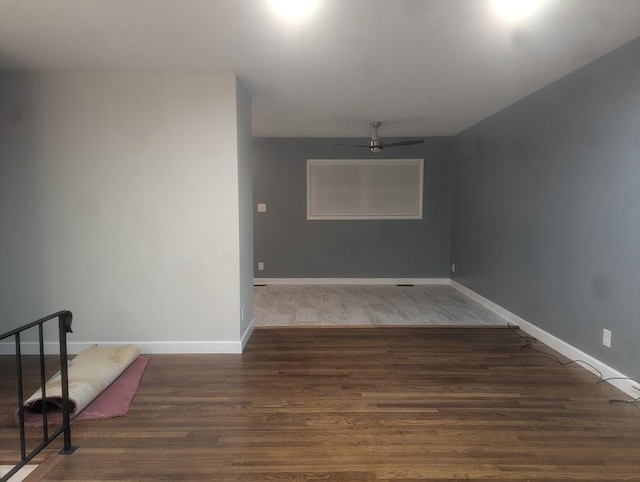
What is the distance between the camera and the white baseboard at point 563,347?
8.81ft

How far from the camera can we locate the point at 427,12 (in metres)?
2.21

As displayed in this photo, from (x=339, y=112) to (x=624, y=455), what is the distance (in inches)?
155

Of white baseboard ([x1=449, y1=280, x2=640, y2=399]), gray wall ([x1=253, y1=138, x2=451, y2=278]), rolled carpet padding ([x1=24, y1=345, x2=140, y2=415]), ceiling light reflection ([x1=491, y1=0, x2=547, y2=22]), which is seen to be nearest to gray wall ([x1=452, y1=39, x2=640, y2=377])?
white baseboard ([x1=449, y1=280, x2=640, y2=399])

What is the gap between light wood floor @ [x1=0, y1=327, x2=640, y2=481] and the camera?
192 cm

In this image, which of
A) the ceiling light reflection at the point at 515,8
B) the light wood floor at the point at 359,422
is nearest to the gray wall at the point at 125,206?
the light wood floor at the point at 359,422

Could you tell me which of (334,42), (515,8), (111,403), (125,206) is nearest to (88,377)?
(111,403)

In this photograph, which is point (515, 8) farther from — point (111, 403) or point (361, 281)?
point (361, 281)

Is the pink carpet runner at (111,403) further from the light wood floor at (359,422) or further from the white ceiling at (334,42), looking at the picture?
the white ceiling at (334,42)

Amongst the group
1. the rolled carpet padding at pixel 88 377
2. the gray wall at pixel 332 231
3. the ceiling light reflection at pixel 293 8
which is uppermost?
the ceiling light reflection at pixel 293 8

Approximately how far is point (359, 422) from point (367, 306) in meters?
2.77

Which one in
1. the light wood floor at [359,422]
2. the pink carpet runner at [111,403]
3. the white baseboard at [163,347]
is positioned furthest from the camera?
the white baseboard at [163,347]

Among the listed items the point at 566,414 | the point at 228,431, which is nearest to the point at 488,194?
the point at 566,414

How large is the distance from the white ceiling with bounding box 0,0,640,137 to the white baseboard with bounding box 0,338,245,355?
7.73 feet

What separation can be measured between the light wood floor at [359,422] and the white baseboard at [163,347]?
0.09m
